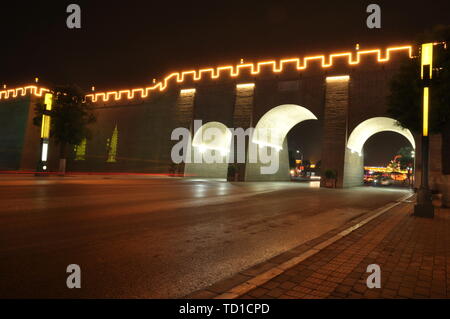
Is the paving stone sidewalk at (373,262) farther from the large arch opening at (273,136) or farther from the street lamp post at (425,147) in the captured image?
the large arch opening at (273,136)

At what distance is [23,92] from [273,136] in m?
36.4

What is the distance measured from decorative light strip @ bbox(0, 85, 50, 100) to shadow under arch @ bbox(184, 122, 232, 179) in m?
24.2

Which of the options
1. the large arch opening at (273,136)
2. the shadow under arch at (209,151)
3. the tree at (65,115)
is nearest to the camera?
the tree at (65,115)

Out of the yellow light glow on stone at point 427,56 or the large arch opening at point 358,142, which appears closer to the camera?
the yellow light glow on stone at point 427,56

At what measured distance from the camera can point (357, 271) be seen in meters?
4.23

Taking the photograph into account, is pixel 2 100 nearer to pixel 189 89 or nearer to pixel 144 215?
pixel 189 89

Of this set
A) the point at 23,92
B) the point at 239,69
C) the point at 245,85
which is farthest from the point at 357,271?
the point at 23,92

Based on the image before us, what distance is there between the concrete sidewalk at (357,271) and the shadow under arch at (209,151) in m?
28.1

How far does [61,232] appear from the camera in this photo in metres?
6.04

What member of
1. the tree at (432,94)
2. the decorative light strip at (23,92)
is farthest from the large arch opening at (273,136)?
the decorative light strip at (23,92)

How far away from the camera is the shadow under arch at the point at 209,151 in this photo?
34625 millimetres

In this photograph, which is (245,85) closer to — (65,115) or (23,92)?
(65,115)

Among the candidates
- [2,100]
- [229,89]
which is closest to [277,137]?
[229,89]
